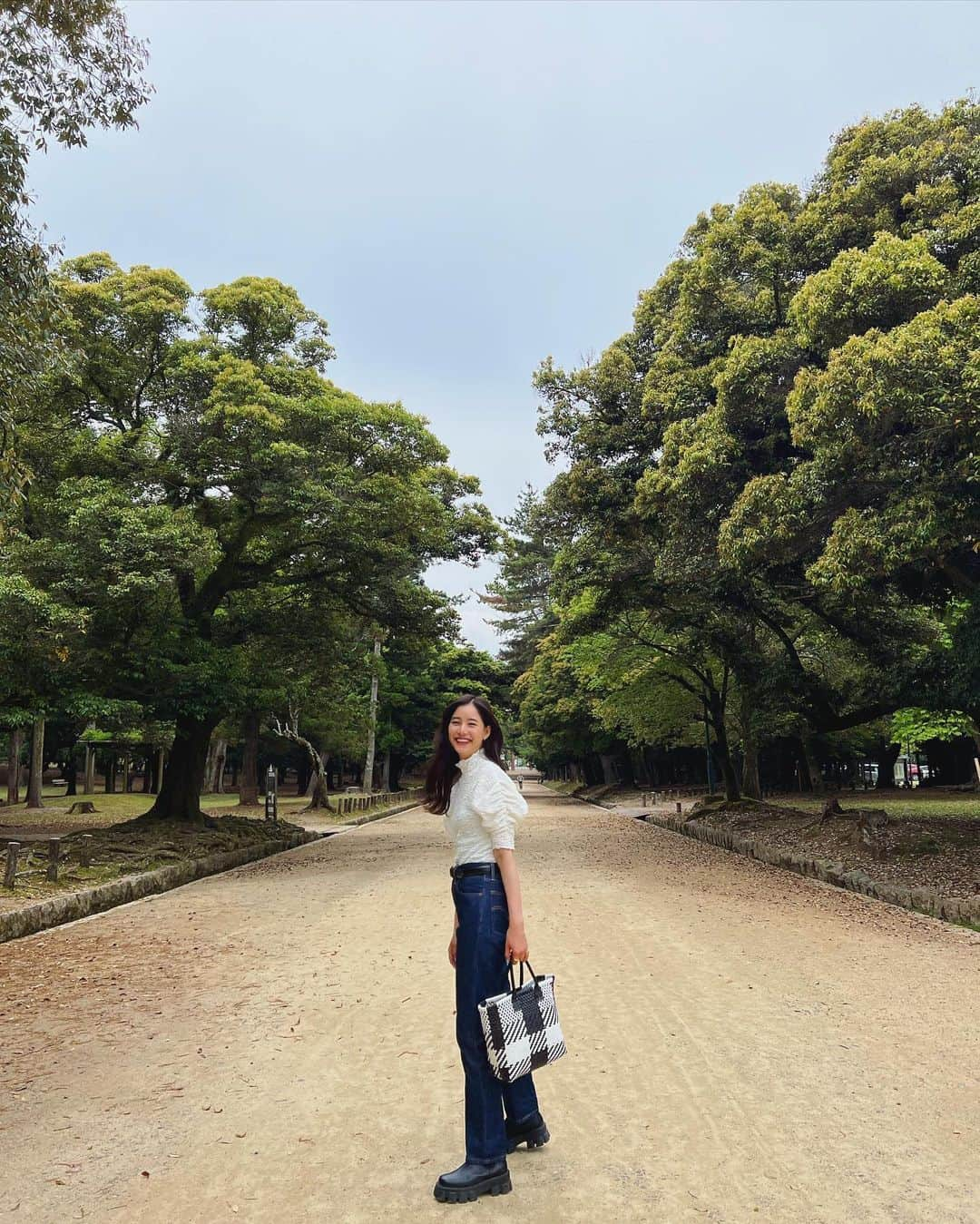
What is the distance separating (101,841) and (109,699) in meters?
2.35

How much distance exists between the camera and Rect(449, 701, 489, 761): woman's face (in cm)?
328

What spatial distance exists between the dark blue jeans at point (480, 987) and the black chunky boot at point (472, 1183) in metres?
0.03

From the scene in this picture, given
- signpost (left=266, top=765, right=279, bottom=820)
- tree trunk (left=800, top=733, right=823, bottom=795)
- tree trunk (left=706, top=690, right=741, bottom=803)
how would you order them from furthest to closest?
tree trunk (left=800, top=733, right=823, bottom=795) → tree trunk (left=706, top=690, right=741, bottom=803) → signpost (left=266, top=765, right=279, bottom=820)

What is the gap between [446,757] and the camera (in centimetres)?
341

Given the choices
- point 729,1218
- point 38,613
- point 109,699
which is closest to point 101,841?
point 109,699

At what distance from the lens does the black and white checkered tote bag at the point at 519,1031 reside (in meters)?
2.87

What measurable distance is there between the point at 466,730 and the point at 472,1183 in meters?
1.52

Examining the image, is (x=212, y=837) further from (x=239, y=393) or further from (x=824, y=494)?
(x=824, y=494)

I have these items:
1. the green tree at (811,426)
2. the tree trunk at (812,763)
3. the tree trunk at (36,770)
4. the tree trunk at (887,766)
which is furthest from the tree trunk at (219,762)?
the tree trunk at (887,766)

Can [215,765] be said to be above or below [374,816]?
above

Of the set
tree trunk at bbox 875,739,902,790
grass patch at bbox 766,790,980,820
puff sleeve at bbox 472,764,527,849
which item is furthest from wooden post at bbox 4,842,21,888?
tree trunk at bbox 875,739,902,790

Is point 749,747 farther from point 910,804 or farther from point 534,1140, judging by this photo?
point 534,1140

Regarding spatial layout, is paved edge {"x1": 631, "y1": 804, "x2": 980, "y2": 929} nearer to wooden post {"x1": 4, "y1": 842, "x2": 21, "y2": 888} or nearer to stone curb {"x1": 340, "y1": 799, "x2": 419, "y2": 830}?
wooden post {"x1": 4, "y1": 842, "x2": 21, "y2": 888}

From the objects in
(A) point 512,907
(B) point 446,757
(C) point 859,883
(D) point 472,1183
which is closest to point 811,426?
(C) point 859,883
